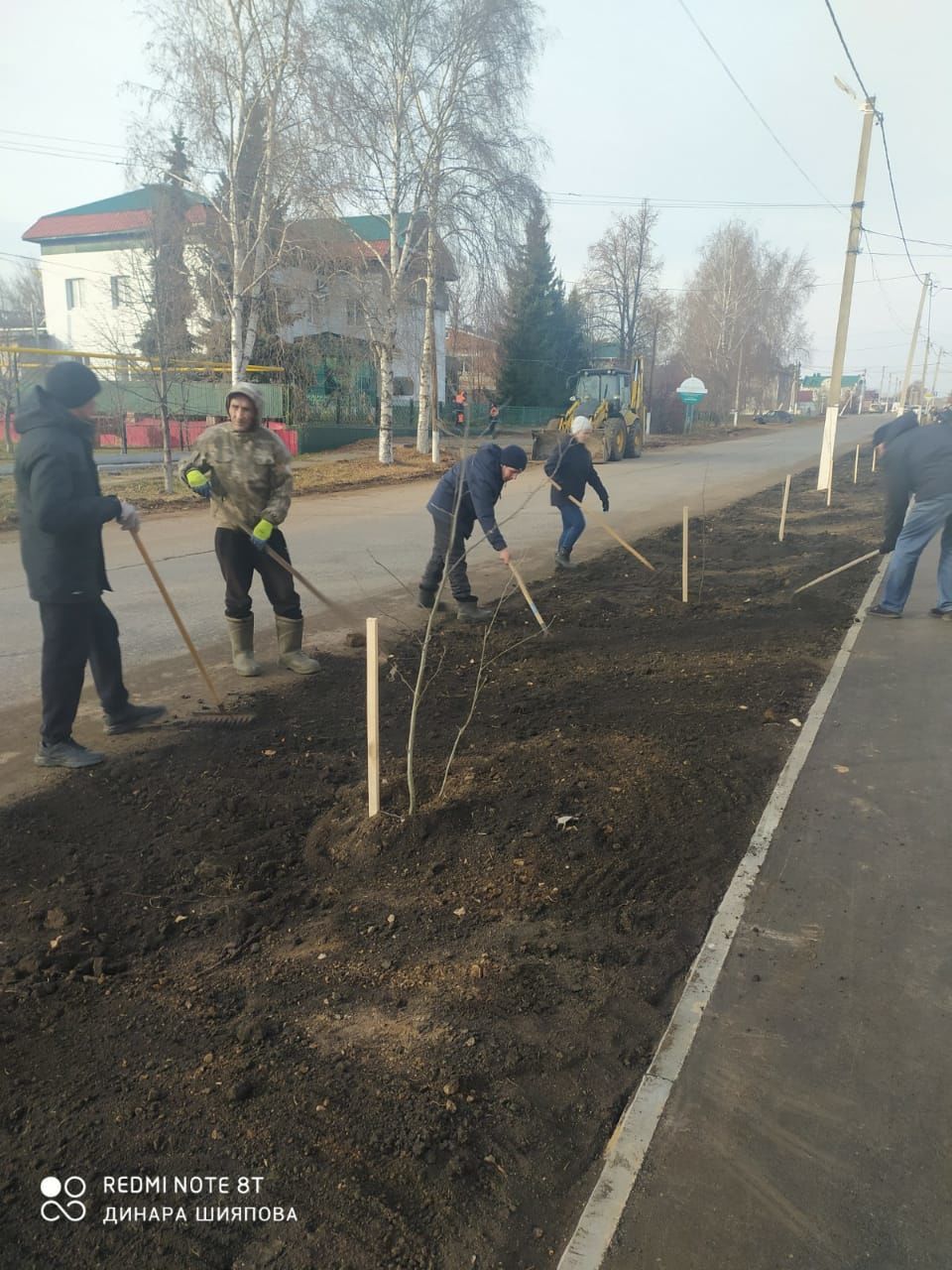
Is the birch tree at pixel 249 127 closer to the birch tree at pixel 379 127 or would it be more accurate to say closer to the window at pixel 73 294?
the birch tree at pixel 379 127

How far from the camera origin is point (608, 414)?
86.9ft

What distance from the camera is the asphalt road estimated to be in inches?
256

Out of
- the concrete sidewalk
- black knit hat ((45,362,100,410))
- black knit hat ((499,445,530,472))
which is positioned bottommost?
the concrete sidewalk

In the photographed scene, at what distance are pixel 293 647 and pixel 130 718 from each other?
1346mm

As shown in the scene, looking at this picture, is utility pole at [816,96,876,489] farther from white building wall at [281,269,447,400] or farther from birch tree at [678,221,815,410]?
birch tree at [678,221,815,410]

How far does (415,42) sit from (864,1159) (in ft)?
75.7

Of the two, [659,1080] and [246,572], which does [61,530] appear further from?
[659,1080]

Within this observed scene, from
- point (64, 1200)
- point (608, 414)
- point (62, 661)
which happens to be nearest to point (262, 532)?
point (62, 661)

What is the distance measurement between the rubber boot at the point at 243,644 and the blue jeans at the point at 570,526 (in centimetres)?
450

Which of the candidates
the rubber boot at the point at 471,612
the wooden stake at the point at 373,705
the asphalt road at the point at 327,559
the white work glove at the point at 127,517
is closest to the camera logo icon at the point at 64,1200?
the wooden stake at the point at 373,705

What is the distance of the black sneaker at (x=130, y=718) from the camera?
4.65m

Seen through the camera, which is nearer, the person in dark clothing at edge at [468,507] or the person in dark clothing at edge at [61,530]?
the person in dark clothing at edge at [61,530]

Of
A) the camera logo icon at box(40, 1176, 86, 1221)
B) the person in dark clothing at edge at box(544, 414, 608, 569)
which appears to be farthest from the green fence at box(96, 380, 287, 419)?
the camera logo icon at box(40, 1176, 86, 1221)

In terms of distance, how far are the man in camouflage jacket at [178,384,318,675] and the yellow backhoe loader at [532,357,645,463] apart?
63.3 feet
